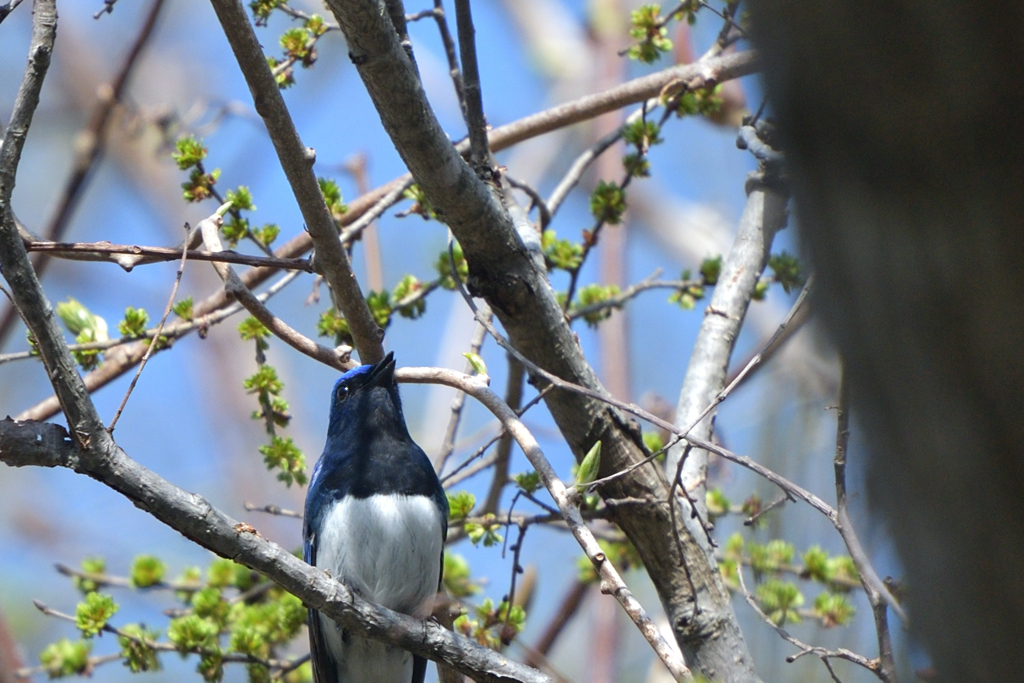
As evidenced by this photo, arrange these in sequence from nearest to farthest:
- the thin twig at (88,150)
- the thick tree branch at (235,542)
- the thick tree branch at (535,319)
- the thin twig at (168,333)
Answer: the thick tree branch at (235,542), the thick tree branch at (535,319), the thin twig at (168,333), the thin twig at (88,150)

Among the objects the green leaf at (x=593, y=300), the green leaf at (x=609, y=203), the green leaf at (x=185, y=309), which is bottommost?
the green leaf at (x=185, y=309)

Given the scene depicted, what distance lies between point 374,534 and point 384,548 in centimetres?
8

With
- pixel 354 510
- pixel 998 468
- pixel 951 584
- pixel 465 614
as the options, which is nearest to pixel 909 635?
pixel 951 584

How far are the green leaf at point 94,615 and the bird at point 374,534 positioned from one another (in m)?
0.83

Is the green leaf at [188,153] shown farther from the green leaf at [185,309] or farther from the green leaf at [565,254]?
the green leaf at [565,254]

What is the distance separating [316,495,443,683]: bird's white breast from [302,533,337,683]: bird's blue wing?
68 millimetres

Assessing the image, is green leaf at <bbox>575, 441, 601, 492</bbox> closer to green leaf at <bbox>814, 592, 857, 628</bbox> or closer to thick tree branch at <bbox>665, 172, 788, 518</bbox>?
thick tree branch at <bbox>665, 172, 788, 518</bbox>

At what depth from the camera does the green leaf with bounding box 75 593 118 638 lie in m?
3.69

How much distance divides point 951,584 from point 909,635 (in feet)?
0.45

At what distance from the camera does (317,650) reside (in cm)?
401

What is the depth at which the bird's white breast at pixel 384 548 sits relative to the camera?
4.09 m

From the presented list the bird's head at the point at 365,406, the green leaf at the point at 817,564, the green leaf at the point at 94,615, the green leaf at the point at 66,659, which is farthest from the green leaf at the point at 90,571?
the green leaf at the point at 817,564

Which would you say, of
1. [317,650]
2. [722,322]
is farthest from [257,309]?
[722,322]

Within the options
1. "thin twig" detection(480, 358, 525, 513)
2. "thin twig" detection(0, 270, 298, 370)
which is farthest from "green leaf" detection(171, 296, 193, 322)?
"thin twig" detection(480, 358, 525, 513)
